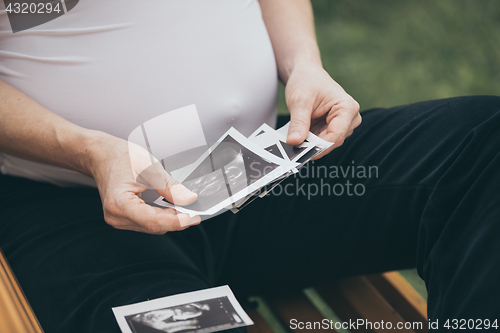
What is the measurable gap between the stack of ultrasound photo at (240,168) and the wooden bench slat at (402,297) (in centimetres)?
54

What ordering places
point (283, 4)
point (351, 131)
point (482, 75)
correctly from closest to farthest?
point (351, 131) < point (283, 4) < point (482, 75)

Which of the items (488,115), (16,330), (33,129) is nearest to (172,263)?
(16,330)

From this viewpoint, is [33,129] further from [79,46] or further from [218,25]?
[218,25]

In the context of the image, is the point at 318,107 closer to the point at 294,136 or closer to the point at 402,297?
the point at 294,136

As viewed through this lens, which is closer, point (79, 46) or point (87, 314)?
point (87, 314)

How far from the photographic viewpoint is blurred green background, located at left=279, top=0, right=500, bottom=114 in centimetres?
276

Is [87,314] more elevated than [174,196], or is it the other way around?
[174,196]

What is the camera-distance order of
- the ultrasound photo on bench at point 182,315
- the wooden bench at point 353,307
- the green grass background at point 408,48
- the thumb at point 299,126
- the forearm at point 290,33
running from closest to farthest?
the ultrasound photo on bench at point 182,315 < the thumb at point 299,126 < the wooden bench at point 353,307 < the forearm at point 290,33 < the green grass background at point 408,48

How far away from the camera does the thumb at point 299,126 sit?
3.31 feet

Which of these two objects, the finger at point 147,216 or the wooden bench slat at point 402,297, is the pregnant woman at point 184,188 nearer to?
the finger at point 147,216

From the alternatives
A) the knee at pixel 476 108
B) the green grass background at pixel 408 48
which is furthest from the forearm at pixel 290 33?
the green grass background at pixel 408 48

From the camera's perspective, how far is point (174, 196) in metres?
0.86

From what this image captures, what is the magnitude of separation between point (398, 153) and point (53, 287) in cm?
80

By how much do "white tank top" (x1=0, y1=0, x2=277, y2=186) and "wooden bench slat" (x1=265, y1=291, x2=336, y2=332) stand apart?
1.62 ft
